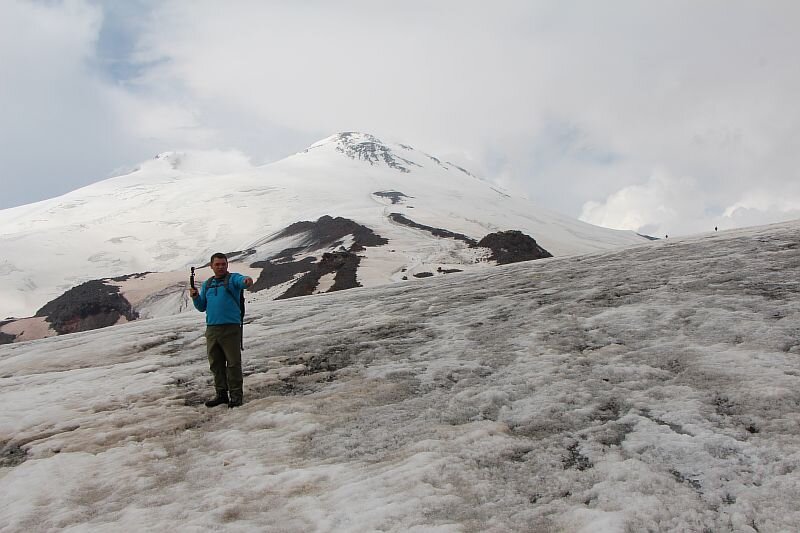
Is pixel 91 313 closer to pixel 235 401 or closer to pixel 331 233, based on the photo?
pixel 331 233

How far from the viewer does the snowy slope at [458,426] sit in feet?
14.4

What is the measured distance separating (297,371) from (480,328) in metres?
3.68

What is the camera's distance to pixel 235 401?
7.58 meters

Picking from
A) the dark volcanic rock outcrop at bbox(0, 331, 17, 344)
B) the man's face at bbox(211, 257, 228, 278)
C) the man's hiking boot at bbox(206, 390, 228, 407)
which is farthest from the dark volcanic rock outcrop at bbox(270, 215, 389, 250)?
the man's hiking boot at bbox(206, 390, 228, 407)

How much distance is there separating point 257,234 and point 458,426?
116 metres

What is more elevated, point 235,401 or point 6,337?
point 235,401

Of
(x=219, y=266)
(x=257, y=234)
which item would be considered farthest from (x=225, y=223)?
(x=219, y=266)

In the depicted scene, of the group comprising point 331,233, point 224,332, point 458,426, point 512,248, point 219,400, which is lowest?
point 458,426

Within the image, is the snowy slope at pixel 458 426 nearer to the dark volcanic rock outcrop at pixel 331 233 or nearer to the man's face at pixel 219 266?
the man's face at pixel 219 266

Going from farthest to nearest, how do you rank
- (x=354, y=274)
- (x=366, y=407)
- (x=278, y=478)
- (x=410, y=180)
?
(x=410, y=180) → (x=354, y=274) → (x=366, y=407) → (x=278, y=478)

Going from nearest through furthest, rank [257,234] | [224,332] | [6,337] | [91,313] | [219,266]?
[224,332]
[219,266]
[6,337]
[91,313]
[257,234]

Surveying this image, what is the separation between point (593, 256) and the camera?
19.3 m

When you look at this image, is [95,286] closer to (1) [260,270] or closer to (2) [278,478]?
(1) [260,270]

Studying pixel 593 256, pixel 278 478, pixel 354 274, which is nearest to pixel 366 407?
pixel 278 478
